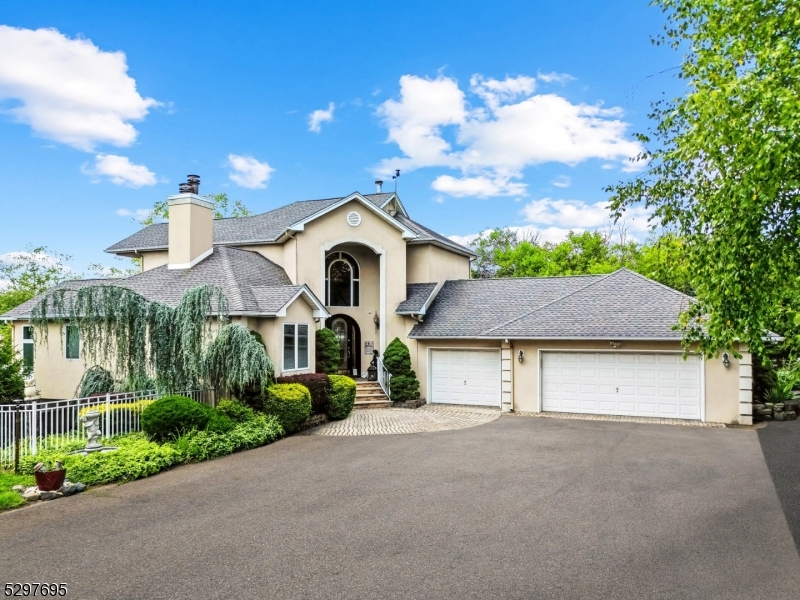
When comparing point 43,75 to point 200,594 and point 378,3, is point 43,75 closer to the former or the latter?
point 378,3

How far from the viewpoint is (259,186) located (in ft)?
114

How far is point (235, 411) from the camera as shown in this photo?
1276 cm

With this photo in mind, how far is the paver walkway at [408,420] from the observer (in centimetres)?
1411

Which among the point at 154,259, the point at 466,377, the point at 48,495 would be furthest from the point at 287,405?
the point at 154,259

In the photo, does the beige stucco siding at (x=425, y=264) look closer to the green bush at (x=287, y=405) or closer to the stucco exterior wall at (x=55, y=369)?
the green bush at (x=287, y=405)

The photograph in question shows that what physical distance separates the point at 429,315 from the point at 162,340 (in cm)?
971

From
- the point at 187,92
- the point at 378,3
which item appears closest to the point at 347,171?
the point at 187,92

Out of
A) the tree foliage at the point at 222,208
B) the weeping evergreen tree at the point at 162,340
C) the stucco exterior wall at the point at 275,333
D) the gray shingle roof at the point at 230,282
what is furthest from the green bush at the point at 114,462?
the tree foliage at the point at 222,208

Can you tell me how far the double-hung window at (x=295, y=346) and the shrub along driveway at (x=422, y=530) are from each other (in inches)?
192

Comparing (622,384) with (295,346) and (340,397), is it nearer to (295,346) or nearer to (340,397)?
(340,397)

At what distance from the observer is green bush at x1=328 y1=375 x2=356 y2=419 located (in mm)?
15383

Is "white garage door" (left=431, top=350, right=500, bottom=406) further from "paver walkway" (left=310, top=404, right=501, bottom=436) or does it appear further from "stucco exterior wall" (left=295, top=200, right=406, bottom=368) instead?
"stucco exterior wall" (left=295, top=200, right=406, bottom=368)

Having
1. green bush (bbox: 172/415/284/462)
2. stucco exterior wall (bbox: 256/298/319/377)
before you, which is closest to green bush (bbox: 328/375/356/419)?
stucco exterior wall (bbox: 256/298/319/377)

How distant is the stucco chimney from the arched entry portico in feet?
18.9
